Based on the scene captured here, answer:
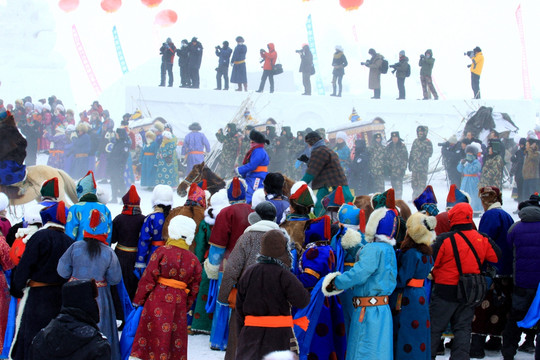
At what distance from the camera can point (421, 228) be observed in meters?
4.68

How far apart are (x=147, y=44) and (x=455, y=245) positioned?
23.7 metres

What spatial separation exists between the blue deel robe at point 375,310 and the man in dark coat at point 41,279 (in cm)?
208

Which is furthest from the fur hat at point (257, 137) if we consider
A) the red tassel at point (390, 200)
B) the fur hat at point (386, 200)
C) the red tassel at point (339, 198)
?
the red tassel at point (390, 200)

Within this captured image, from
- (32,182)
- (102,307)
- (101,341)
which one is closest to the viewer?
(101,341)

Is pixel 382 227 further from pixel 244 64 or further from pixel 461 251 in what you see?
pixel 244 64

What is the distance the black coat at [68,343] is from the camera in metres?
2.78

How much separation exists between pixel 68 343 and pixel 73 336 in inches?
1.4

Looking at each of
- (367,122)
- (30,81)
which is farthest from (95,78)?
(367,122)

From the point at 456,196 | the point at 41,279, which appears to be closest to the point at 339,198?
the point at 456,196

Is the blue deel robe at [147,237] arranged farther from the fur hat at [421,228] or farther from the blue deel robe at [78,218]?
the fur hat at [421,228]

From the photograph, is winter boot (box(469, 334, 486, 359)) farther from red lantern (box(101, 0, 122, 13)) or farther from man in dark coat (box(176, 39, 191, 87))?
red lantern (box(101, 0, 122, 13))

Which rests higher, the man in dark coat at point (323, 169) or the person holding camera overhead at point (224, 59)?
the person holding camera overhead at point (224, 59)

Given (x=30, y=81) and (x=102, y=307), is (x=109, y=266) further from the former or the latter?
(x=30, y=81)

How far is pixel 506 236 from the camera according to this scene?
228 inches
